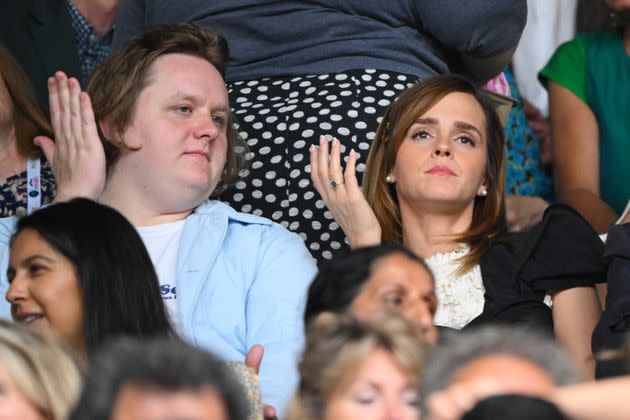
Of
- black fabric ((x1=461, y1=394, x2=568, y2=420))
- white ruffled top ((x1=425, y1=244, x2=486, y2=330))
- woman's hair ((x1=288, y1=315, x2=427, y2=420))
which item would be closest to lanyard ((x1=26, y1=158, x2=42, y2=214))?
white ruffled top ((x1=425, y1=244, x2=486, y2=330))

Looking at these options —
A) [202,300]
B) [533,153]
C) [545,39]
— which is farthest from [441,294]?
[545,39]

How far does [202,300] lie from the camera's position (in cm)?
288

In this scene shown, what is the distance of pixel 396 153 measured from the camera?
3076 mm

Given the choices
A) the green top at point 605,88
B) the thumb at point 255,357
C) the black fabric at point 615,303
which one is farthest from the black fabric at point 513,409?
the green top at point 605,88

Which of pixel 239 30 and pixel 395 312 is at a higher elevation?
pixel 239 30

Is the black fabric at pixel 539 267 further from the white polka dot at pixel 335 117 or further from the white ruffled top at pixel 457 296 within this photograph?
the white polka dot at pixel 335 117

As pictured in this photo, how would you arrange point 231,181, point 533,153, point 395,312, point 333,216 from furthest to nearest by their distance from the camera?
point 533,153
point 231,181
point 333,216
point 395,312

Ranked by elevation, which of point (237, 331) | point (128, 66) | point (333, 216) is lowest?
point (237, 331)

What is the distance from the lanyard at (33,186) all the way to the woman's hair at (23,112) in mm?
40

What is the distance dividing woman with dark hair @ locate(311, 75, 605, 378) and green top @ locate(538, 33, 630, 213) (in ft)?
2.08

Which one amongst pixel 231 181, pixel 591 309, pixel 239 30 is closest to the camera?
pixel 591 309

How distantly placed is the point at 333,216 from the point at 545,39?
55.3 inches

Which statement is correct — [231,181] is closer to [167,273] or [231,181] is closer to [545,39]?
[167,273]

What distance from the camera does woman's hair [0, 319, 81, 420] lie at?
1.97 metres
